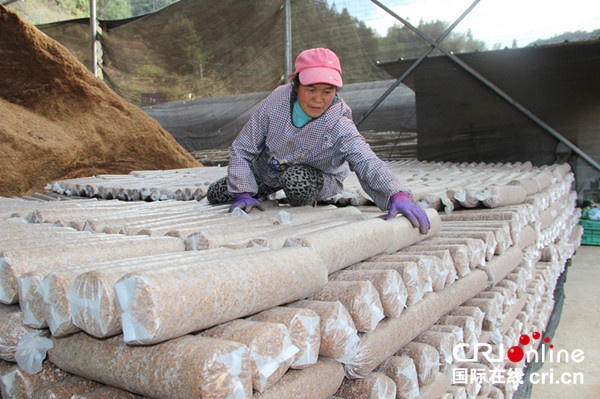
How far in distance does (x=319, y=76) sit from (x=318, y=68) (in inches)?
1.4

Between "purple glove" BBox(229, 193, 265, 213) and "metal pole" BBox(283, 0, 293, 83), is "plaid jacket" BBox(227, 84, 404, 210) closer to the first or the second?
"purple glove" BBox(229, 193, 265, 213)

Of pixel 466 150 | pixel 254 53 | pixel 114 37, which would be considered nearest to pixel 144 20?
pixel 114 37

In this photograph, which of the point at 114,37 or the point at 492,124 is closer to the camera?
the point at 492,124

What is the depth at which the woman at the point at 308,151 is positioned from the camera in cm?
225

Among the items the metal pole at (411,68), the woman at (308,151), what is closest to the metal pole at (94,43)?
the metal pole at (411,68)

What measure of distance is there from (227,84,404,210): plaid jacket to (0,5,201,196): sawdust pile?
2.70m

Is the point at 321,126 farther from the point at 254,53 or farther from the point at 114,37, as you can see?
the point at 114,37

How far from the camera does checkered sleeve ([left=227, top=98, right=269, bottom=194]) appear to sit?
264 centimetres

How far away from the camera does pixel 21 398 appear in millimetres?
1212

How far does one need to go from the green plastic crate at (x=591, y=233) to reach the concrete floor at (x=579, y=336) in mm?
591

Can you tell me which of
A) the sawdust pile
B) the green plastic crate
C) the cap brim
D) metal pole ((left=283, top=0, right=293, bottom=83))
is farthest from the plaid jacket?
metal pole ((left=283, top=0, right=293, bottom=83))

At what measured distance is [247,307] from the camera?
1.18 meters

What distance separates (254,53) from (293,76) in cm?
518

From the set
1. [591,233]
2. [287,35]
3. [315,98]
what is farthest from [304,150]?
[287,35]
